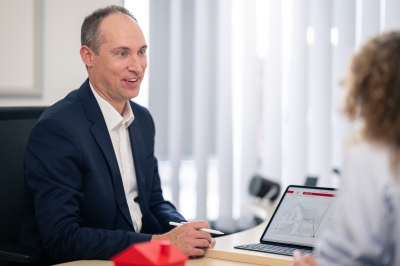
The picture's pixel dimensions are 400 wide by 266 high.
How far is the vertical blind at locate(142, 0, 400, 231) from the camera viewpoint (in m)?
3.35

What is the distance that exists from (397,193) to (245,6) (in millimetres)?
2619

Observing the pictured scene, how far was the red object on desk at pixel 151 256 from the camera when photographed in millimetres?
1125

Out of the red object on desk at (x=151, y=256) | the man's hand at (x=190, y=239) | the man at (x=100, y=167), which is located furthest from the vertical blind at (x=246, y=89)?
the red object on desk at (x=151, y=256)

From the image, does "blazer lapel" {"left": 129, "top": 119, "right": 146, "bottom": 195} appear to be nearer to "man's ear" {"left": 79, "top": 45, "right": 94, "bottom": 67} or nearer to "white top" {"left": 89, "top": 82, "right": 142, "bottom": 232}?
"white top" {"left": 89, "top": 82, "right": 142, "bottom": 232}

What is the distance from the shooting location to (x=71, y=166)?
1.74m

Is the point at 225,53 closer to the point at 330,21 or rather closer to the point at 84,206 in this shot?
the point at 330,21

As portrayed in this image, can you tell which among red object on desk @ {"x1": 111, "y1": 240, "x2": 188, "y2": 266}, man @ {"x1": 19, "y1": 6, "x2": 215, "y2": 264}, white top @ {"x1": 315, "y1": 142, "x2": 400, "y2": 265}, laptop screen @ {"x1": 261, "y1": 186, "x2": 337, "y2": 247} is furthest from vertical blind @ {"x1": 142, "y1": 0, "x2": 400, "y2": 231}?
white top @ {"x1": 315, "y1": 142, "x2": 400, "y2": 265}

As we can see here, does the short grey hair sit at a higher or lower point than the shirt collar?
higher

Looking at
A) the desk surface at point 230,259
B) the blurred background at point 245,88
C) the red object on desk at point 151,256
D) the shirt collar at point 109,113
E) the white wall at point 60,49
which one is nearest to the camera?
the red object on desk at point 151,256

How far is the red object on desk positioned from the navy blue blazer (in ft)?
1.53

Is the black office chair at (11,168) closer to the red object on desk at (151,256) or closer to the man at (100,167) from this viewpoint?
the man at (100,167)

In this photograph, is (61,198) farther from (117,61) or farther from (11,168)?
(117,61)

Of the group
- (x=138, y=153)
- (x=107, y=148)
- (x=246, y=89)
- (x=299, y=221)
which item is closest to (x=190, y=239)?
(x=299, y=221)

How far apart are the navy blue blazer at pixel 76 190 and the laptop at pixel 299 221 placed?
1.30 feet
